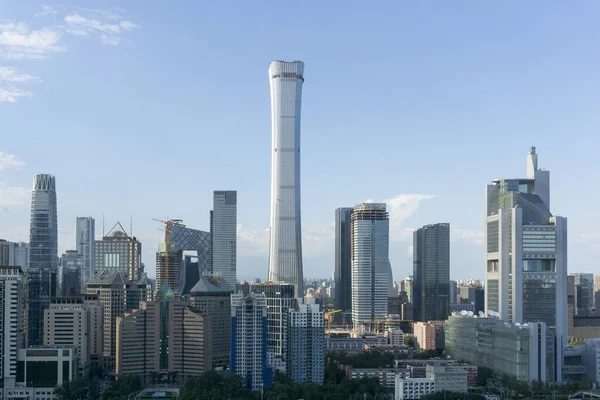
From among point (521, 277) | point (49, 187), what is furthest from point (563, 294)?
point (49, 187)

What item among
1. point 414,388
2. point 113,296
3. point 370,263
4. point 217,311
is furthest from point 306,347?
point 370,263

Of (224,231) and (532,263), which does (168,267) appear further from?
(532,263)

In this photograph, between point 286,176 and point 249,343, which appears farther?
point 286,176

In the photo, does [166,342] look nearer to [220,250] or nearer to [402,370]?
[402,370]

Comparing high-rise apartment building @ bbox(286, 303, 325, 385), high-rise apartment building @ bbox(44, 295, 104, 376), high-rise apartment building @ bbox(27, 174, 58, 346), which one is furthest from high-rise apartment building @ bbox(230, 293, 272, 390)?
high-rise apartment building @ bbox(27, 174, 58, 346)

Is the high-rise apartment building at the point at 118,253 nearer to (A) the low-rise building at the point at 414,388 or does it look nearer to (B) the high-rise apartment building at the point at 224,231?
(B) the high-rise apartment building at the point at 224,231
